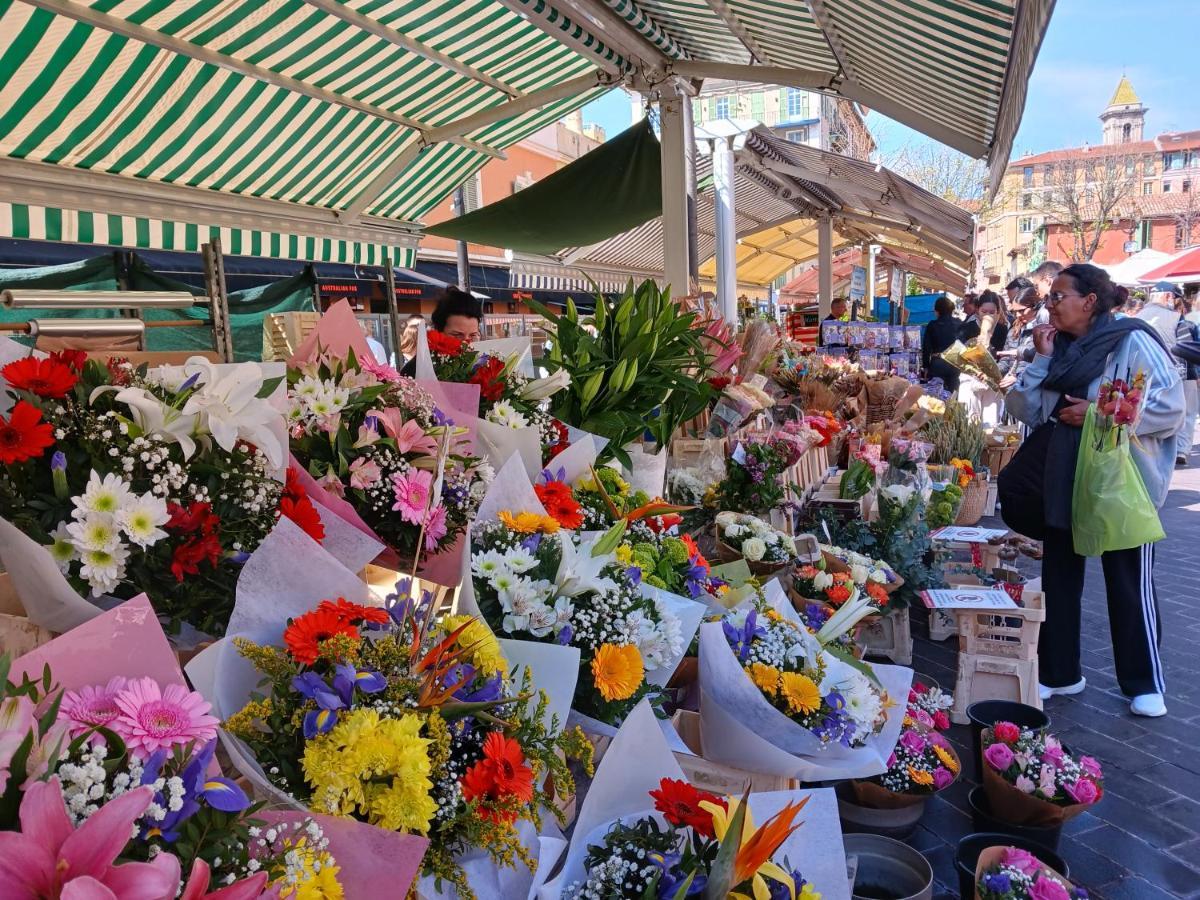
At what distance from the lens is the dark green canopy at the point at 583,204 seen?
18.6 feet

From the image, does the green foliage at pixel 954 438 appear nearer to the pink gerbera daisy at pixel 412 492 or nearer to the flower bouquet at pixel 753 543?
the flower bouquet at pixel 753 543

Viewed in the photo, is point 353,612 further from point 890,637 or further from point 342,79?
point 342,79

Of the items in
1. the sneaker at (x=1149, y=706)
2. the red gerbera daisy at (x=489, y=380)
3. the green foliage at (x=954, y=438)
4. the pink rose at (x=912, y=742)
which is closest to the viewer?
the red gerbera daisy at (x=489, y=380)

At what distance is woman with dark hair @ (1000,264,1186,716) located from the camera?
11.0 feet

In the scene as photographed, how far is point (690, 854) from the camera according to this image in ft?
3.79

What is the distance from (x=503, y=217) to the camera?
6188mm

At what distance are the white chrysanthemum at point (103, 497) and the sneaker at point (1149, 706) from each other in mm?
3792

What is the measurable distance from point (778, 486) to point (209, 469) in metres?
2.73

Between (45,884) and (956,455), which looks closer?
(45,884)

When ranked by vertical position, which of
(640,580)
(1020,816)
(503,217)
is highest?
(503,217)

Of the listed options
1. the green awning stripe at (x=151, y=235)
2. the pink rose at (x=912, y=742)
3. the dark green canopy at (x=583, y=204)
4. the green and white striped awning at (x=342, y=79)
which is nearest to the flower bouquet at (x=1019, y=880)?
the pink rose at (x=912, y=742)

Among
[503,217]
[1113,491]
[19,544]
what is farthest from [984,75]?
[19,544]

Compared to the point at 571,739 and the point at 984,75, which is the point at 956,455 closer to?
the point at 984,75

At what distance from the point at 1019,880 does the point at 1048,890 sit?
64mm
